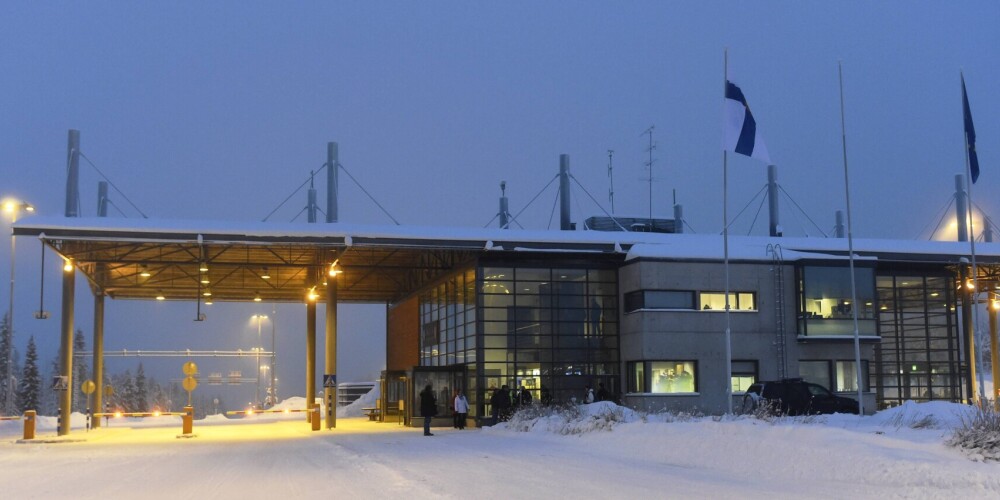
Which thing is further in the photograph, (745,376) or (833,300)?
(833,300)

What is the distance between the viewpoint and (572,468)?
59.9ft

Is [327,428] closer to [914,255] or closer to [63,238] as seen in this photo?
[63,238]

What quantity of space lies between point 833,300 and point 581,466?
22762 mm

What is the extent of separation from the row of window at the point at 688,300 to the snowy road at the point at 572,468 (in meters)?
12.1

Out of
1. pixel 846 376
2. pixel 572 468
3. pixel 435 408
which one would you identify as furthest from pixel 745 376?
pixel 572 468

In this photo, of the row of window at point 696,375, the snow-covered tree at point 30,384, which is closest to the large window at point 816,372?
the row of window at point 696,375

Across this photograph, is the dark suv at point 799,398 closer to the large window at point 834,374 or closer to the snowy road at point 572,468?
the large window at point 834,374

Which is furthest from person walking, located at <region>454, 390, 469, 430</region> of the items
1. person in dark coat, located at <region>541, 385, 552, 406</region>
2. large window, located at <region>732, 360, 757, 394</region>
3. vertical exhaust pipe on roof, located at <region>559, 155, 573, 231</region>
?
vertical exhaust pipe on roof, located at <region>559, 155, 573, 231</region>

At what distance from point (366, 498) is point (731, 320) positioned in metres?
26.4

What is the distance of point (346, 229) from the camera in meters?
36.0

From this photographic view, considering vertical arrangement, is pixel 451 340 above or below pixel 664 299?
below

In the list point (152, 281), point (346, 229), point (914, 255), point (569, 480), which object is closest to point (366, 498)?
point (569, 480)

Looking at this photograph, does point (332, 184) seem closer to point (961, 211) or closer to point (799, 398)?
point (799, 398)

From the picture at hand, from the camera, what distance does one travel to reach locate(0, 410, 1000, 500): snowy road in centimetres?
1479
